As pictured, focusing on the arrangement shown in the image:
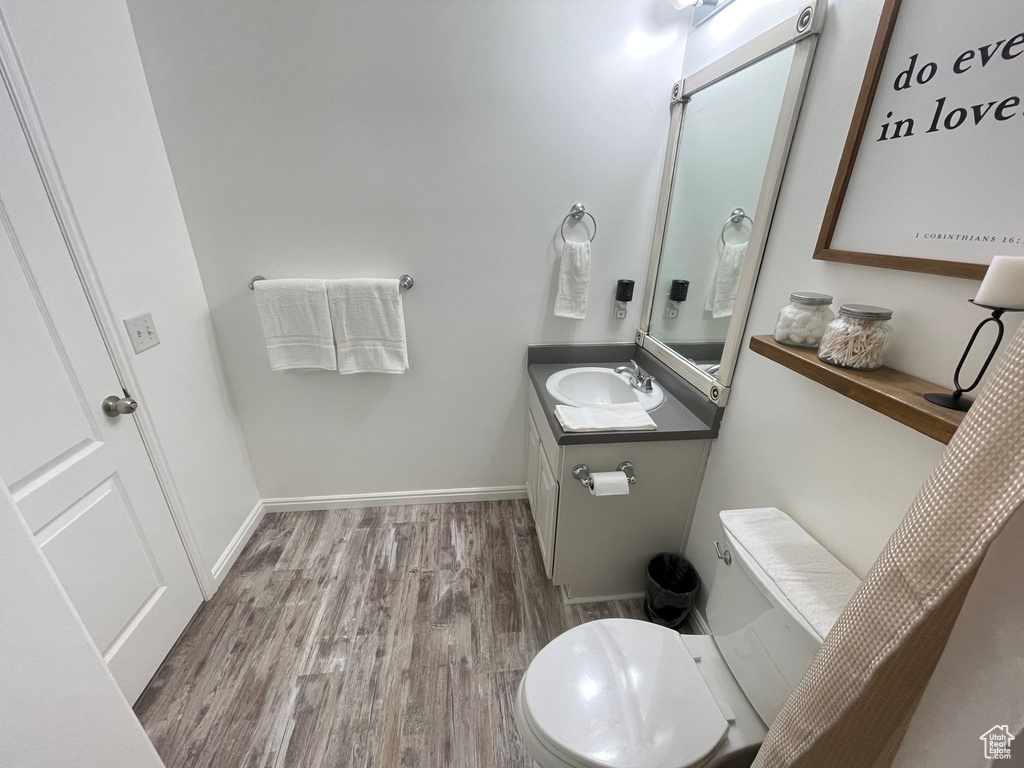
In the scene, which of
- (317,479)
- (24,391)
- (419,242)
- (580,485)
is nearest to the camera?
(24,391)

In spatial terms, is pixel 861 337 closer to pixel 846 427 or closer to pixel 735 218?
pixel 846 427

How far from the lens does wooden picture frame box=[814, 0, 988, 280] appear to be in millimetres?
672

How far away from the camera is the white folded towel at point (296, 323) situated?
4.99 feet

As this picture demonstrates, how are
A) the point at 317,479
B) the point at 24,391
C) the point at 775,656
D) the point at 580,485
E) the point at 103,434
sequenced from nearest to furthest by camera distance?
the point at 775,656
the point at 24,391
the point at 103,434
the point at 580,485
the point at 317,479

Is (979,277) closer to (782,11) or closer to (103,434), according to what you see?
(782,11)

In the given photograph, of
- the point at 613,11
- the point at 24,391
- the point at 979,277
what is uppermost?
the point at 613,11

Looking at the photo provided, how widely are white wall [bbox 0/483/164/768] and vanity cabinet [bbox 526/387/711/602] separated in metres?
1.07

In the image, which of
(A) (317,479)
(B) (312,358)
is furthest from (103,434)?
(A) (317,479)

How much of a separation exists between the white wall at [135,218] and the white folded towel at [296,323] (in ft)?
0.84

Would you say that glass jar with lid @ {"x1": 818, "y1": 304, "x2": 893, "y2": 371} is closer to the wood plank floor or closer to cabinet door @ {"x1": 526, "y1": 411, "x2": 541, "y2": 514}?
cabinet door @ {"x1": 526, "y1": 411, "x2": 541, "y2": 514}

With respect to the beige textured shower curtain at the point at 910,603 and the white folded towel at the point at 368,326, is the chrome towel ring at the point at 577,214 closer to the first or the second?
the white folded towel at the point at 368,326

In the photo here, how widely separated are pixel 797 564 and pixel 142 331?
1.89m

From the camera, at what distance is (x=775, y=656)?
2.65ft

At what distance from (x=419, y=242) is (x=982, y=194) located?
1.47m
